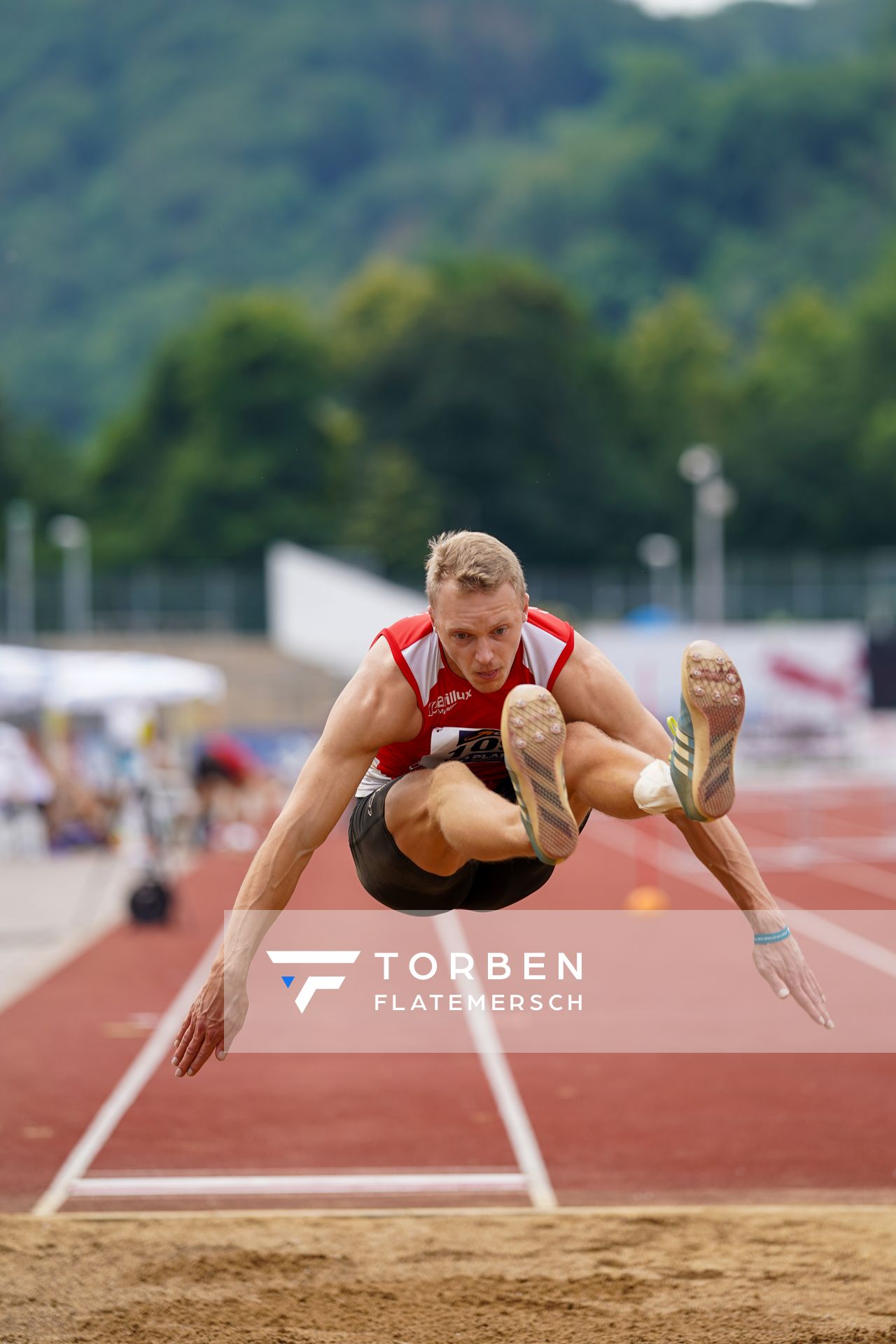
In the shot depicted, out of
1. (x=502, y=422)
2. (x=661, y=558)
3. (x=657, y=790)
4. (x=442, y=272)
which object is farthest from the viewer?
(x=442, y=272)

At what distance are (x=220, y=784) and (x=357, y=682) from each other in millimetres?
15651

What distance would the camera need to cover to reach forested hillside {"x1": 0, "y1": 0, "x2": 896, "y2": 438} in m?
91.9

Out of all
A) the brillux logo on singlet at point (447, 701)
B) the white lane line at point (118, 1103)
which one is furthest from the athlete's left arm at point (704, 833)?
the white lane line at point (118, 1103)

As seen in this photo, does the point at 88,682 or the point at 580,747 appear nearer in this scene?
the point at 580,747

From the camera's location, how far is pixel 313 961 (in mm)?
5980

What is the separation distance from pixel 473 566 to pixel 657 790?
2.44 feet

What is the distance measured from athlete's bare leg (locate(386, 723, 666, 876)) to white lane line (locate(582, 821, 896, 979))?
12.1 ft

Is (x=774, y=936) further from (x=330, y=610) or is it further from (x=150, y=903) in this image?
(x=330, y=610)

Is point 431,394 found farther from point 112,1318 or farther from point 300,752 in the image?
point 112,1318

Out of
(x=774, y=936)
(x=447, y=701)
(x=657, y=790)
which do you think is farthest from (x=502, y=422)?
(x=657, y=790)

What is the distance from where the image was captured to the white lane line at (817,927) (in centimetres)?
1235

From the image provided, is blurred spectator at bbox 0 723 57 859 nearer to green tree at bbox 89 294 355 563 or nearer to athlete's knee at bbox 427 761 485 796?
athlete's knee at bbox 427 761 485 796

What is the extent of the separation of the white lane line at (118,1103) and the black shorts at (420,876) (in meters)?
2.37

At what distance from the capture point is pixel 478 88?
122438 mm
